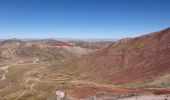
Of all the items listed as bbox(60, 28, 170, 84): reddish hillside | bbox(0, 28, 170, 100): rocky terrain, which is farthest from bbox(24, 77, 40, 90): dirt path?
bbox(60, 28, 170, 84): reddish hillside

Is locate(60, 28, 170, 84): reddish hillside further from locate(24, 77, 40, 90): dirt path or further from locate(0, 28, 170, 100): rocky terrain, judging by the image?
locate(24, 77, 40, 90): dirt path

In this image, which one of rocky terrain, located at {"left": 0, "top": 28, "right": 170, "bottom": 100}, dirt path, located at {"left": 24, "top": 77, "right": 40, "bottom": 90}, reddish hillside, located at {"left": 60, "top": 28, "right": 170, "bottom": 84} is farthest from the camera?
dirt path, located at {"left": 24, "top": 77, "right": 40, "bottom": 90}

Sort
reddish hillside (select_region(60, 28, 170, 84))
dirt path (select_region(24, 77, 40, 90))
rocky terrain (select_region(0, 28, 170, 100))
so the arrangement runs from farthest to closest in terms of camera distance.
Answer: dirt path (select_region(24, 77, 40, 90)) < reddish hillside (select_region(60, 28, 170, 84)) < rocky terrain (select_region(0, 28, 170, 100))

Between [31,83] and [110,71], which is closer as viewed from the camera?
[110,71]

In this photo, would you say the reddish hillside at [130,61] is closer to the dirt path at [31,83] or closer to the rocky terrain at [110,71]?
the rocky terrain at [110,71]

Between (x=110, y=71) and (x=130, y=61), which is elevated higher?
(x=130, y=61)

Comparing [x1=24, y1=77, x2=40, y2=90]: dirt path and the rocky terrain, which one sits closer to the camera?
the rocky terrain

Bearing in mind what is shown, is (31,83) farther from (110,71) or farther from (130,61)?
(130,61)

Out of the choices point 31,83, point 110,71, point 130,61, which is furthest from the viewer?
point 130,61

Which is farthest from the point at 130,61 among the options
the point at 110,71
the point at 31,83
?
the point at 31,83

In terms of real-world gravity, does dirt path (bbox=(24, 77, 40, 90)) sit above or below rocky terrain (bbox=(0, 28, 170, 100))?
below
